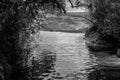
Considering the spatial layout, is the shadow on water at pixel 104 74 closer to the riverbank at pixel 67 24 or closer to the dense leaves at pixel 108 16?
the dense leaves at pixel 108 16

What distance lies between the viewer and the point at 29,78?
22.7 metres

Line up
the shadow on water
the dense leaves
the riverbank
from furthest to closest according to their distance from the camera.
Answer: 1. the riverbank
2. the dense leaves
3. the shadow on water

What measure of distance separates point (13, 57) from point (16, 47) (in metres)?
1.11

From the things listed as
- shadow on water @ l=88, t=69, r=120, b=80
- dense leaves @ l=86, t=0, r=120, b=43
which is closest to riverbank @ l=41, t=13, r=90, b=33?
dense leaves @ l=86, t=0, r=120, b=43

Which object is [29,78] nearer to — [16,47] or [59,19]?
[16,47]

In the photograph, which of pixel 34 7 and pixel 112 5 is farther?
pixel 112 5

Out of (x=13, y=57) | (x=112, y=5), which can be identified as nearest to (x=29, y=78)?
(x=13, y=57)

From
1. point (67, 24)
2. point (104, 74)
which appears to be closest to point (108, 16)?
point (104, 74)

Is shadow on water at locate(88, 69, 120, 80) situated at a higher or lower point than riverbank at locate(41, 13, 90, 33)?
higher

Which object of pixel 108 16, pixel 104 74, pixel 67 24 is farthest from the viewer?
pixel 67 24

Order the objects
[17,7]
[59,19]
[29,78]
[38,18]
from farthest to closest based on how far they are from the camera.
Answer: [59,19]
[38,18]
[29,78]
[17,7]

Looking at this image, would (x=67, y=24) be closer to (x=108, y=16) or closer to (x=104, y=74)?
(x=108, y=16)

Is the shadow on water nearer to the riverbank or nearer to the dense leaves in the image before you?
the dense leaves

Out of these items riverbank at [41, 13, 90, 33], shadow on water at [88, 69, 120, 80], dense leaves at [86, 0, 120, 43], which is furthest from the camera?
riverbank at [41, 13, 90, 33]
